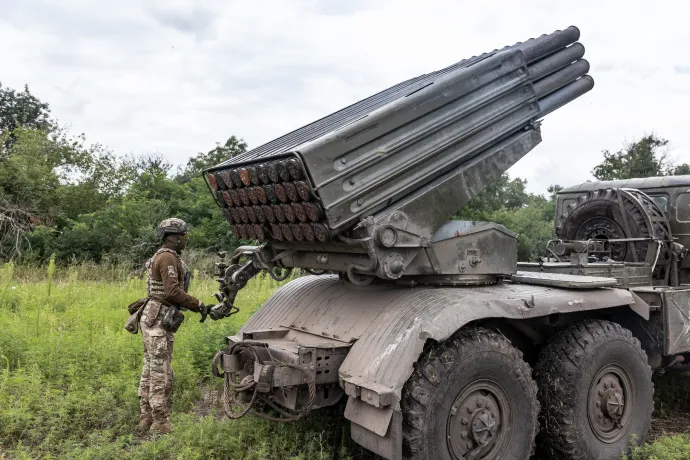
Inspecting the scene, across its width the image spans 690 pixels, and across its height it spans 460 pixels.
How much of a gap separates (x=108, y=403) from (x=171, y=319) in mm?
1135

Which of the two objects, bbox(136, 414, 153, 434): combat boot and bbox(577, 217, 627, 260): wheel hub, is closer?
bbox(136, 414, 153, 434): combat boot

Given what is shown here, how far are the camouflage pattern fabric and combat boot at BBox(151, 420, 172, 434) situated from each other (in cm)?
6

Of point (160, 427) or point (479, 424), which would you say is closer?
point (479, 424)

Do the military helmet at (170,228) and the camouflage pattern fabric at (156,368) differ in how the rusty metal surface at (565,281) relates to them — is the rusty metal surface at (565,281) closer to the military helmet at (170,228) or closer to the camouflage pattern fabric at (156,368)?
the military helmet at (170,228)

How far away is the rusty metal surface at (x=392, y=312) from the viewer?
3988mm

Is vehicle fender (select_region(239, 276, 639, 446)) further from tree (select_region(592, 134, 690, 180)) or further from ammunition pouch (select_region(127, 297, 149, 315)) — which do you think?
tree (select_region(592, 134, 690, 180))

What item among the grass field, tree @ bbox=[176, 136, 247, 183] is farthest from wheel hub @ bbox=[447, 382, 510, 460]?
tree @ bbox=[176, 136, 247, 183]

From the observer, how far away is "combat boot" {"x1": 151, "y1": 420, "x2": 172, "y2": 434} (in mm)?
5184

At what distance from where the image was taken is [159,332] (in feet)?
17.6


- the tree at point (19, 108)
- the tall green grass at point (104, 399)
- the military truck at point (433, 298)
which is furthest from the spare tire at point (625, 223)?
the tree at point (19, 108)

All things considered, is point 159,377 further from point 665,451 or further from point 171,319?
point 665,451

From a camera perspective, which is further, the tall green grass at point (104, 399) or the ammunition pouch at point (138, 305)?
the ammunition pouch at point (138, 305)

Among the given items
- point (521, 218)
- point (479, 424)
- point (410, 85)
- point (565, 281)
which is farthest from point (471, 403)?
point (521, 218)

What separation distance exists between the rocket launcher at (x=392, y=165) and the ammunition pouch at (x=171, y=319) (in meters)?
0.91
